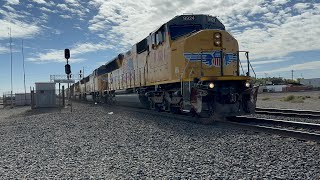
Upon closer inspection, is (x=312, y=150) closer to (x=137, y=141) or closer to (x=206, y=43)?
(x=137, y=141)

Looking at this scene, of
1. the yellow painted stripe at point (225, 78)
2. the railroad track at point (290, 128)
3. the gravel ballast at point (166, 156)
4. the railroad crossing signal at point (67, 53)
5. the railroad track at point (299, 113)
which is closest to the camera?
the gravel ballast at point (166, 156)

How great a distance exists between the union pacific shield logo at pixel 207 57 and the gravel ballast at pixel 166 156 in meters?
2.83

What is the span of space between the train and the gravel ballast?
4.99ft

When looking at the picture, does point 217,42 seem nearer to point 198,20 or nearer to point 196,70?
point 196,70

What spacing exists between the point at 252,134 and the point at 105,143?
11.7ft

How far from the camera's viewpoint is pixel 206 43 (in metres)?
10.3

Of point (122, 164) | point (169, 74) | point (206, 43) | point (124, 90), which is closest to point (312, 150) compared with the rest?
point (122, 164)

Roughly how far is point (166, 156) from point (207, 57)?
5450mm

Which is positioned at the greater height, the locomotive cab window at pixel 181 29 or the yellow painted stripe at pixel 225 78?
the locomotive cab window at pixel 181 29

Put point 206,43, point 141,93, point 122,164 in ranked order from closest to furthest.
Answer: point 122,164, point 206,43, point 141,93

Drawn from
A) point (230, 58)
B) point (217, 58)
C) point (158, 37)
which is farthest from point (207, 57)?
point (158, 37)

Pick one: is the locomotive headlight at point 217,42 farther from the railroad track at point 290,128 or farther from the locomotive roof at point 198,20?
the railroad track at point 290,128

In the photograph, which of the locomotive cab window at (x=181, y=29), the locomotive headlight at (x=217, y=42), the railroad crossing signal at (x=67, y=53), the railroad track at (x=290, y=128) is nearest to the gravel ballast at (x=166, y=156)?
the railroad track at (x=290, y=128)

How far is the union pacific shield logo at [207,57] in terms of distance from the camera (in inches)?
404
